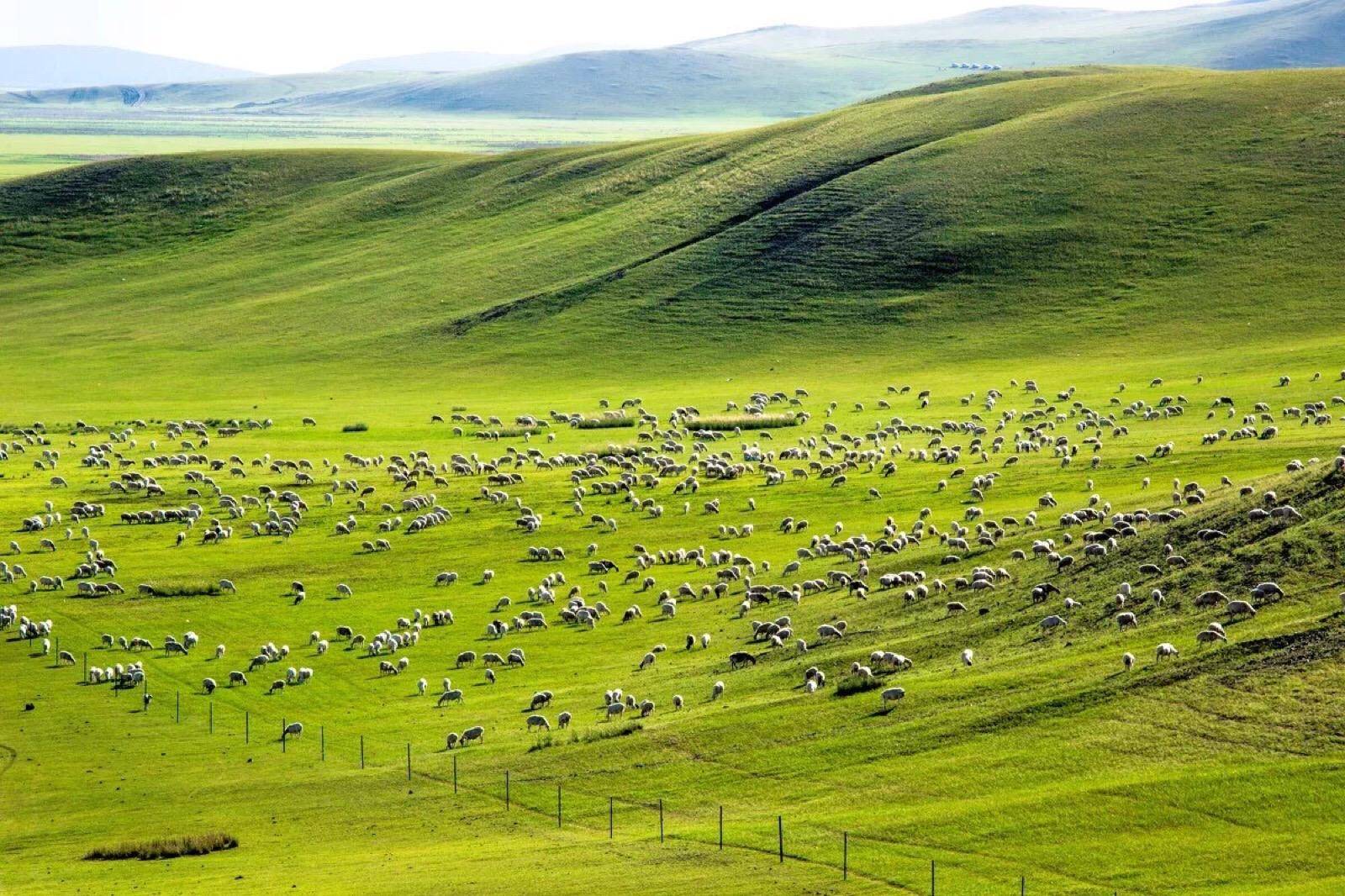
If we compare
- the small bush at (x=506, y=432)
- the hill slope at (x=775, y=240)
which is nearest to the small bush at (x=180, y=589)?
the small bush at (x=506, y=432)

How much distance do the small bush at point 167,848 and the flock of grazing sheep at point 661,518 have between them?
24.3ft

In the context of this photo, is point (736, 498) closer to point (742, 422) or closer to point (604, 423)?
point (742, 422)

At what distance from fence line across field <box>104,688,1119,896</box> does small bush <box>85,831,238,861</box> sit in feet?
15.9

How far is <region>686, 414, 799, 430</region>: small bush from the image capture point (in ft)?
300

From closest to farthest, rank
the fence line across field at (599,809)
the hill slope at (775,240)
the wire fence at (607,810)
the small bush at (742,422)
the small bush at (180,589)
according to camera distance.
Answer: the wire fence at (607,810)
the fence line across field at (599,809)
the small bush at (180,589)
the small bush at (742,422)
the hill slope at (775,240)

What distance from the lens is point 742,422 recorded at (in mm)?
92125

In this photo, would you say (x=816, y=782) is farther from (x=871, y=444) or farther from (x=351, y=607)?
(x=871, y=444)

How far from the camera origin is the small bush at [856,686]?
4084 centimetres

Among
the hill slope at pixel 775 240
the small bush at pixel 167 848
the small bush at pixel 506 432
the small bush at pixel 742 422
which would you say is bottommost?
the small bush at pixel 506 432

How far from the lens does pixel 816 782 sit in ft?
117

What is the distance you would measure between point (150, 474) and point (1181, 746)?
58.7 metres

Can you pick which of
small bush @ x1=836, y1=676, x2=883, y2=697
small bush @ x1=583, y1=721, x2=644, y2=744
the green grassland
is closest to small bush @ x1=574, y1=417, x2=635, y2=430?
the green grassland

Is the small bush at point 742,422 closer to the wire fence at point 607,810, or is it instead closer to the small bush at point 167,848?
the wire fence at point 607,810

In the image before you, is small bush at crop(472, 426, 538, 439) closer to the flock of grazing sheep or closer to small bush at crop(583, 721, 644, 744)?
the flock of grazing sheep
